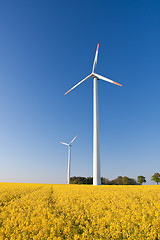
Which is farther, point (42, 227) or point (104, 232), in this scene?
point (42, 227)

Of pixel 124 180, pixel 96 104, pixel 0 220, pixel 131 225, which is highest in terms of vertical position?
pixel 96 104

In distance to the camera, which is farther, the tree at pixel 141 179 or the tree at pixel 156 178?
the tree at pixel 141 179

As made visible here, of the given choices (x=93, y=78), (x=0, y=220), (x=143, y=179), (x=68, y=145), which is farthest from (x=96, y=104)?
(x=143, y=179)

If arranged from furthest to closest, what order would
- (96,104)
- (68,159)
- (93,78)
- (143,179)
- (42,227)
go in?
(143,179) < (68,159) < (93,78) < (96,104) < (42,227)

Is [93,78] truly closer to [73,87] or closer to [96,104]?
[73,87]

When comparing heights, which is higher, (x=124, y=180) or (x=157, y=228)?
(x=157, y=228)

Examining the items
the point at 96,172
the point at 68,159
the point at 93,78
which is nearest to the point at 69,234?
the point at 96,172

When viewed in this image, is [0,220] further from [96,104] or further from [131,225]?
[96,104]

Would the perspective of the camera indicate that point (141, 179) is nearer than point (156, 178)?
No

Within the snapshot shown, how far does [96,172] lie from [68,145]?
150 ft

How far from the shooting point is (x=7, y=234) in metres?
5.96

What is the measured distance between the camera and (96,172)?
27391mm

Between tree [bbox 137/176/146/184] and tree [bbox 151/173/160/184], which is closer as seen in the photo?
tree [bbox 151/173/160/184]

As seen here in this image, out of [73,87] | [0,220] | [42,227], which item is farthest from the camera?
[73,87]
